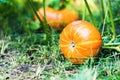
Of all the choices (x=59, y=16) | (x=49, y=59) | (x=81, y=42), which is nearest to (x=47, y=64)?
(x=49, y=59)

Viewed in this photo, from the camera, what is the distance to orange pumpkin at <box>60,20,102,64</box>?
10.1 feet

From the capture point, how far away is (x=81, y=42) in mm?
3074

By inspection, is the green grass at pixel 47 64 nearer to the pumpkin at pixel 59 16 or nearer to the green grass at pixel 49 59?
the green grass at pixel 49 59

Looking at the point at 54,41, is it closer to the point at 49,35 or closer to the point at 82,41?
the point at 49,35

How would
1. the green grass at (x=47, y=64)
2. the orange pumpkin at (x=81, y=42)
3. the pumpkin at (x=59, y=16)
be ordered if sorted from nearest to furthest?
the green grass at (x=47, y=64), the orange pumpkin at (x=81, y=42), the pumpkin at (x=59, y=16)

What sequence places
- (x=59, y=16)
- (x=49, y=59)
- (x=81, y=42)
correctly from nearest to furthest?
(x=81, y=42) < (x=49, y=59) < (x=59, y=16)

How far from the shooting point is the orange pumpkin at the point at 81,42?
3.07m

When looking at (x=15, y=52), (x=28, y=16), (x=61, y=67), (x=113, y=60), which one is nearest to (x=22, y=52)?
(x=15, y=52)

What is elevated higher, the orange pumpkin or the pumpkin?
the pumpkin

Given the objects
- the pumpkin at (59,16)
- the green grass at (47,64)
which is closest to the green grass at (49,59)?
the green grass at (47,64)

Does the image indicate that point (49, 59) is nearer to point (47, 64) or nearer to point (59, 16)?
point (47, 64)

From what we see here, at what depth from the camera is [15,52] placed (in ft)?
11.5

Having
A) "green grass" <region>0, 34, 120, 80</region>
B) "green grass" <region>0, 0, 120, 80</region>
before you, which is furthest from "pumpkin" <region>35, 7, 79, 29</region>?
"green grass" <region>0, 34, 120, 80</region>

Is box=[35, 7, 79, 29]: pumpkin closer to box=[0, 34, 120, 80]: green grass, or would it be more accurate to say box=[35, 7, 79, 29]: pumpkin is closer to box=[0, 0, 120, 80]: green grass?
box=[0, 0, 120, 80]: green grass
